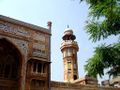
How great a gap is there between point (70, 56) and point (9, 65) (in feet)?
40.4

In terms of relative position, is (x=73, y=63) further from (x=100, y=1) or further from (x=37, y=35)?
(x=100, y=1)

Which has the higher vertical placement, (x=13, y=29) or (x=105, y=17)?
(x=13, y=29)

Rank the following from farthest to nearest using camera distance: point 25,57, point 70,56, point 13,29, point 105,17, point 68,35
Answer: point 68,35
point 70,56
point 13,29
point 25,57
point 105,17

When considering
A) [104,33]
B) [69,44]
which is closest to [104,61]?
[104,33]

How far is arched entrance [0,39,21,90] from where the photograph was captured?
16.8 meters

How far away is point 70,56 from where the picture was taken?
93.6 ft

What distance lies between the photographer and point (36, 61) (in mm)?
17750

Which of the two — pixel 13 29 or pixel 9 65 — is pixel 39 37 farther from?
pixel 9 65

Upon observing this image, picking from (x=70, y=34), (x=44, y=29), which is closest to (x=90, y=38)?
(x=44, y=29)

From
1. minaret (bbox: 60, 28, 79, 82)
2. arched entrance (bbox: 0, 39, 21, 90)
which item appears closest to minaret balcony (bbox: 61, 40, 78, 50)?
minaret (bbox: 60, 28, 79, 82)

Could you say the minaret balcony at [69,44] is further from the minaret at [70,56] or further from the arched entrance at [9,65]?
the arched entrance at [9,65]

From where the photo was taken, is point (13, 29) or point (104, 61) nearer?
point (104, 61)

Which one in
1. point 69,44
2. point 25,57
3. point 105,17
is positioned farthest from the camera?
point 69,44

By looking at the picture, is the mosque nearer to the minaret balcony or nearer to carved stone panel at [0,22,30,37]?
carved stone panel at [0,22,30,37]
